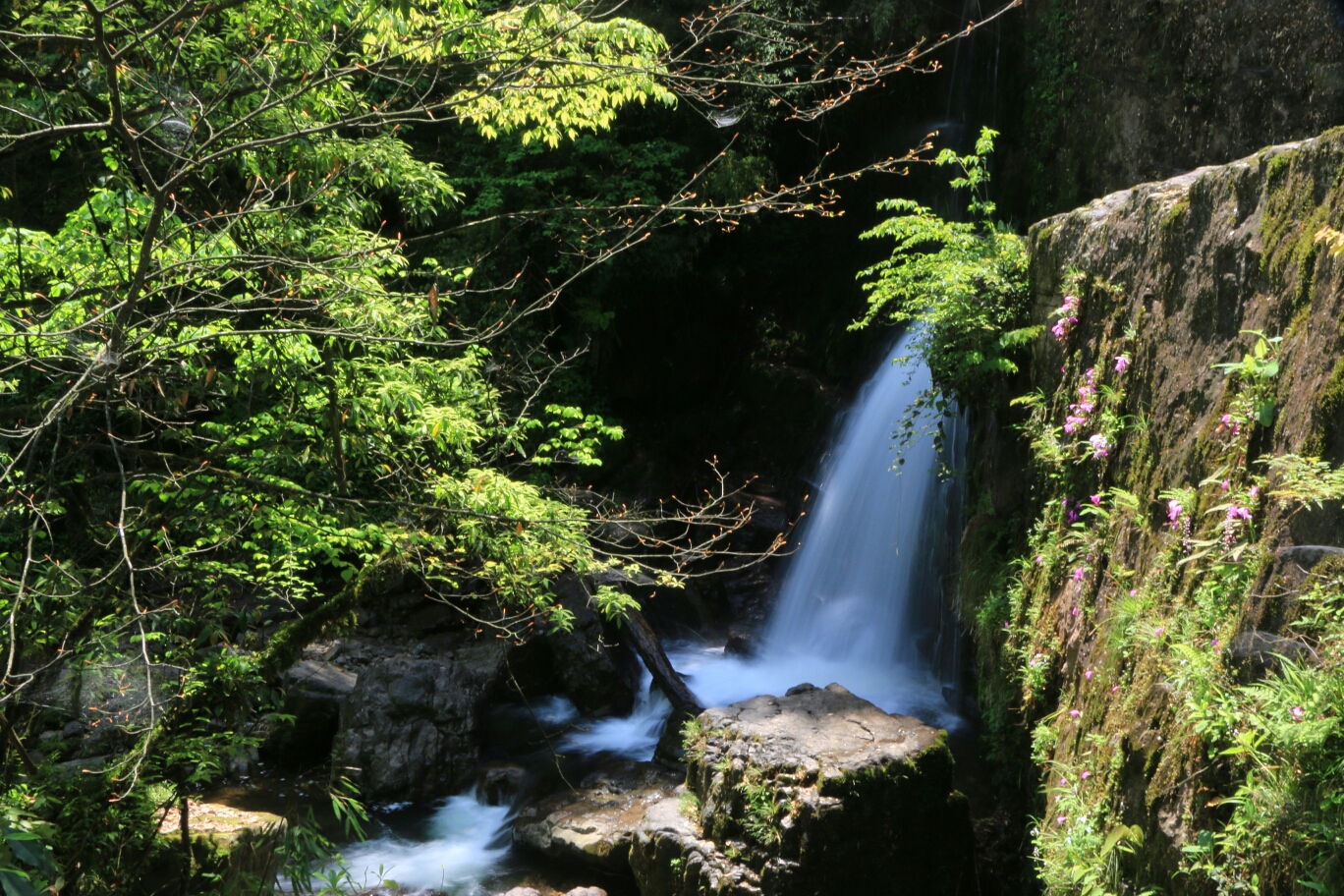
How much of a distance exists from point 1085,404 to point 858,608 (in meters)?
5.08

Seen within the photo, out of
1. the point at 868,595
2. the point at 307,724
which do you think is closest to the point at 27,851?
the point at 307,724

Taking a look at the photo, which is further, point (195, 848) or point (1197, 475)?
point (195, 848)

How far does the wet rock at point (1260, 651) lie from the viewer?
283cm

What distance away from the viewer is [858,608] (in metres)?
9.48

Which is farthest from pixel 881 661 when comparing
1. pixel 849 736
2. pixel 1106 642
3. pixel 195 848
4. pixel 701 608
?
pixel 195 848

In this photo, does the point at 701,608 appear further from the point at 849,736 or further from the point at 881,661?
the point at 849,736

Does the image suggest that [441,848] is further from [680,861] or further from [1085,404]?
[1085,404]

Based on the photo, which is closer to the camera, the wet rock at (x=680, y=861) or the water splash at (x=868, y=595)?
the wet rock at (x=680, y=861)

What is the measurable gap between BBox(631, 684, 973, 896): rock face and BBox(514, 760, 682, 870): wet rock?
646mm

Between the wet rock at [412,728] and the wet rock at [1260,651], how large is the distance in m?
6.15

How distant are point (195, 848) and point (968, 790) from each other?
4.96 metres

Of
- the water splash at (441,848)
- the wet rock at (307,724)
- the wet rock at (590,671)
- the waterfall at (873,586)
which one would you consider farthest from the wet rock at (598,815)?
the wet rock at (307,724)

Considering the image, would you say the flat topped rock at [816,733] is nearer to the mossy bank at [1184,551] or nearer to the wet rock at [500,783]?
the mossy bank at [1184,551]

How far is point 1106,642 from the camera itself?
4090 millimetres
